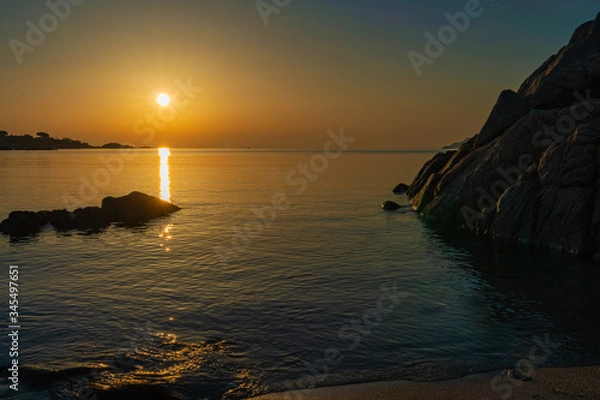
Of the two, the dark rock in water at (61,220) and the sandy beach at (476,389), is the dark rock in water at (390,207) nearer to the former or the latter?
the dark rock in water at (61,220)

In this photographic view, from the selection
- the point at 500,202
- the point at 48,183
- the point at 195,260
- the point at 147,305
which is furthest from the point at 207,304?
the point at 48,183

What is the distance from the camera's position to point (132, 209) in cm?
4575

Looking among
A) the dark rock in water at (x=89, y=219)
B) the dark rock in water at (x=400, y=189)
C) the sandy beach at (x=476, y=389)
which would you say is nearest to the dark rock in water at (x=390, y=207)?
the dark rock in water at (x=400, y=189)

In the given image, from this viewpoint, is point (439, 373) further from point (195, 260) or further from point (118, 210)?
point (118, 210)

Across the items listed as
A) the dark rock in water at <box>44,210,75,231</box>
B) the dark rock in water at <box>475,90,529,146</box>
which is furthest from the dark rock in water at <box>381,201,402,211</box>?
the dark rock in water at <box>44,210,75,231</box>

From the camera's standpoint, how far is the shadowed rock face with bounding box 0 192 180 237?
3684 centimetres

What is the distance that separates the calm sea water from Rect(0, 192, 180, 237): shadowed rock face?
11.5ft

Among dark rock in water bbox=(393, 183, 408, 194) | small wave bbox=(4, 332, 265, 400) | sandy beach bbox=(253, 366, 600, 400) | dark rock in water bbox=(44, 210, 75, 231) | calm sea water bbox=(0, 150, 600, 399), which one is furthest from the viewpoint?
dark rock in water bbox=(393, 183, 408, 194)

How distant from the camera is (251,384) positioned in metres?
11.8

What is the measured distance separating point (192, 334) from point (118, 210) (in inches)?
1296

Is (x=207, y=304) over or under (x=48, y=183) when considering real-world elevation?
under

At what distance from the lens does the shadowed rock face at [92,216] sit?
36.8 metres

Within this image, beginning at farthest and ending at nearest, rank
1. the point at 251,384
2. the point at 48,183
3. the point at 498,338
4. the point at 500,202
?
the point at 48,183 → the point at 500,202 → the point at 498,338 → the point at 251,384

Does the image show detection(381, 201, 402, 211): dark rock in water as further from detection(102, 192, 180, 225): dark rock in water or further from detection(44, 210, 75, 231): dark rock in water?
detection(44, 210, 75, 231): dark rock in water
